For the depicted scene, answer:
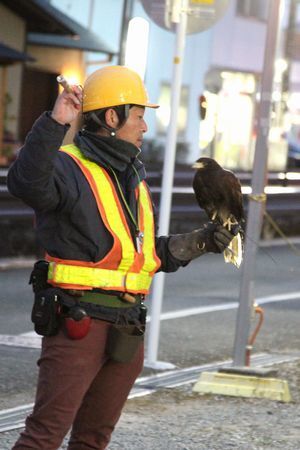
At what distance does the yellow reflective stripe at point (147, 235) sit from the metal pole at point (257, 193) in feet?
11.3

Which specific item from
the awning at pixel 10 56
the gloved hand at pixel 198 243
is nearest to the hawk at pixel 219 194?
the gloved hand at pixel 198 243

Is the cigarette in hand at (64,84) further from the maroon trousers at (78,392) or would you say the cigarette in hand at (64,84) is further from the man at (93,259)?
the maroon trousers at (78,392)

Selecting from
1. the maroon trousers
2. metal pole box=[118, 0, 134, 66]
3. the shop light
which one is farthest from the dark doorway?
the maroon trousers

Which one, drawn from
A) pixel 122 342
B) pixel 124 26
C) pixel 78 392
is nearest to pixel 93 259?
pixel 122 342

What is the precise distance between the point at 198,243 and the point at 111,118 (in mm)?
571

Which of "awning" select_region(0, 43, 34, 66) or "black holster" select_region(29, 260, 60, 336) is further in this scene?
"awning" select_region(0, 43, 34, 66)

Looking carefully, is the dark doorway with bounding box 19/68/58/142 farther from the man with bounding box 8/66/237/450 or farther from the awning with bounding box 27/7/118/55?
the man with bounding box 8/66/237/450

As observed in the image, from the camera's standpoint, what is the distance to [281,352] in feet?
34.5

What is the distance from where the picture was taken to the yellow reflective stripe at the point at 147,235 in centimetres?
508

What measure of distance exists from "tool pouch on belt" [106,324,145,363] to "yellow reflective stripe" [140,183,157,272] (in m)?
0.25

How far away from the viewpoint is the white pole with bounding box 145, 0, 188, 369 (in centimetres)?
896

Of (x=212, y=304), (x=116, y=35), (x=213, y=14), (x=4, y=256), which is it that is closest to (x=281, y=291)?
(x=212, y=304)

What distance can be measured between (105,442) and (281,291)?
9508 mm

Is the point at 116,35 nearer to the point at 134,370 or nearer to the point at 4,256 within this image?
the point at 4,256
